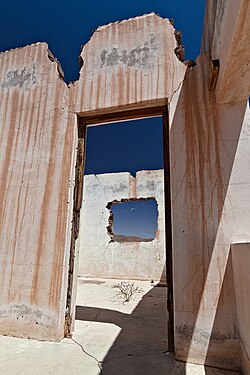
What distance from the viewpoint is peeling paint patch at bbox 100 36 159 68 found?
2.78 meters

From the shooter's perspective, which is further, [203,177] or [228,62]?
[203,177]

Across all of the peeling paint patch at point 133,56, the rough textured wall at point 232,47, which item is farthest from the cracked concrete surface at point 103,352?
the peeling paint patch at point 133,56

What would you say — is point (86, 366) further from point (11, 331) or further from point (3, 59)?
point (3, 59)

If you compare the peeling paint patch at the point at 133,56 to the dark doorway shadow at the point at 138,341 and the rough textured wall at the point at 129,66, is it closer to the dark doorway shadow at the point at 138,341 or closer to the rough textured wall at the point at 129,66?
the rough textured wall at the point at 129,66

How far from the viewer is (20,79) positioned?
10.8 ft

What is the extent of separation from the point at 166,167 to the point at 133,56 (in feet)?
4.52

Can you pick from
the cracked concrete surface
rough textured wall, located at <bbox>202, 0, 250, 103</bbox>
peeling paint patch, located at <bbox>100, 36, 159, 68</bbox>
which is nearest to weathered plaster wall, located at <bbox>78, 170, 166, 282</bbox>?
the cracked concrete surface

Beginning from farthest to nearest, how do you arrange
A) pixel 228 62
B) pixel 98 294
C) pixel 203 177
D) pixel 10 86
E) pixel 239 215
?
1. pixel 98 294
2. pixel 10 86
3. pixel 203 177
4. pixel 239 215
5. pixel 228 62

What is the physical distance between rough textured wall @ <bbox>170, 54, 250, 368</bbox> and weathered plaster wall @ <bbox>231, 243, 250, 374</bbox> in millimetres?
90

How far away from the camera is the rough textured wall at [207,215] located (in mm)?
2045

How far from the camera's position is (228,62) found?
6.26 ft

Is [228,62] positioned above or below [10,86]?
below

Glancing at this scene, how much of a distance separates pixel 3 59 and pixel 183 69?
2528 mm

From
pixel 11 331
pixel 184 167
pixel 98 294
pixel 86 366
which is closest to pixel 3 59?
pixel 184 167
